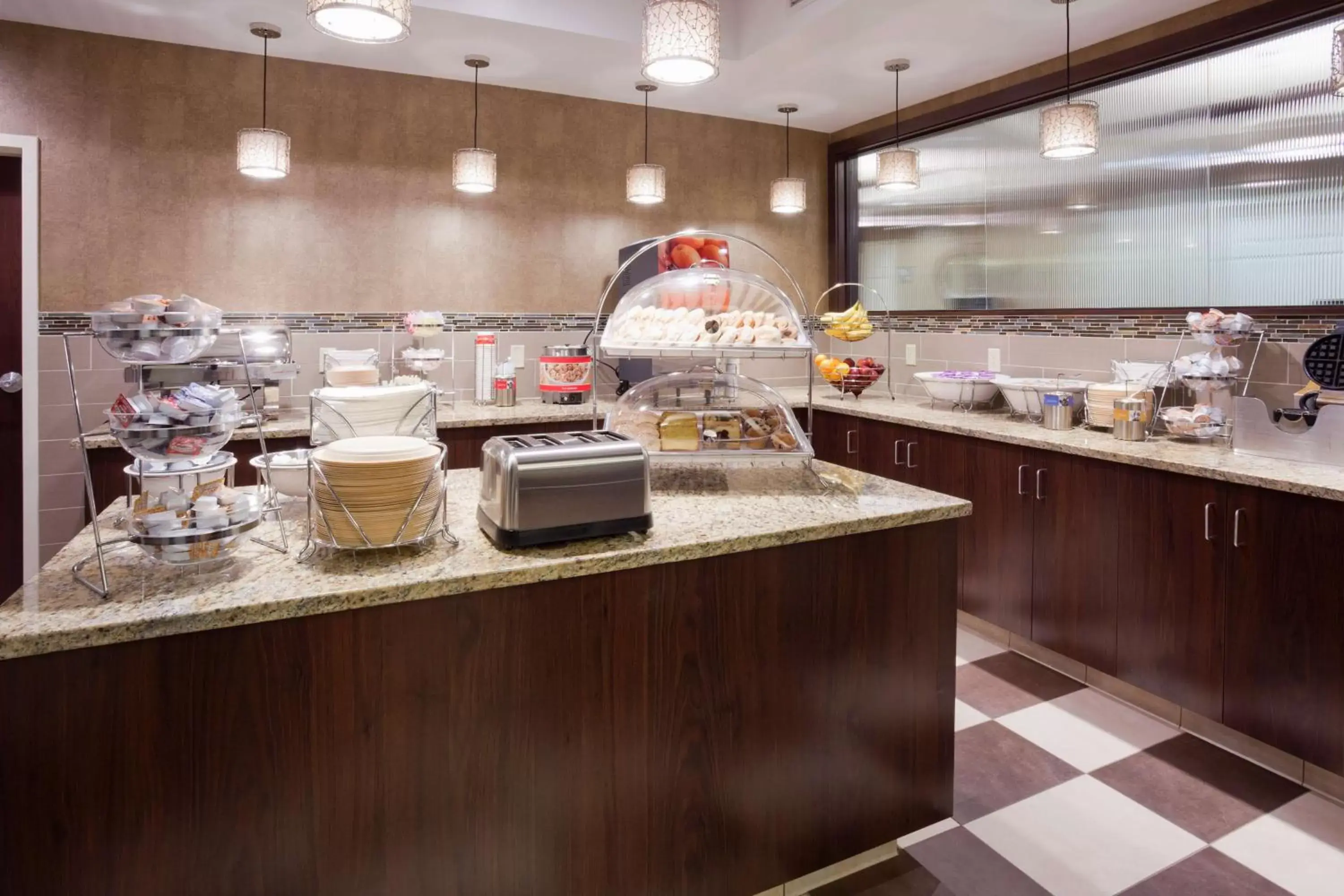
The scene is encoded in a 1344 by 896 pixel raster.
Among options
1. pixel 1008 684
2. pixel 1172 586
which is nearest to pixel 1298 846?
pixel 1172 586

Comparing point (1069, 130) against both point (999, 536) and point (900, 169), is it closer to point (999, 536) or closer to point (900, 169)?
point (900, 169)

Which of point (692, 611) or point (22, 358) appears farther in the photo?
point (22, 358)

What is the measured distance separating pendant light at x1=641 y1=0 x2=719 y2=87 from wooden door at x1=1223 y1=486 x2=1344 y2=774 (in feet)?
6.40

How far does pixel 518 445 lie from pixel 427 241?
296cm

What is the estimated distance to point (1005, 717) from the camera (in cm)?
278

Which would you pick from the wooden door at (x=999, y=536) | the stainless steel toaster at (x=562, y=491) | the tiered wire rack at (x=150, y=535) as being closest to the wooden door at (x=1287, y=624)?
the wooden door at (x=999, y=536)

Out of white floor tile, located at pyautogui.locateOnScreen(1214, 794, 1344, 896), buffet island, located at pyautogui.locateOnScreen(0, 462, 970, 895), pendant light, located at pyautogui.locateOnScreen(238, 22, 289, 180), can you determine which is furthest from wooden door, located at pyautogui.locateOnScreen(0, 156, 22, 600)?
white floor tile, located at pyautogui.locateOnScreen(1214, 794, 1344, 896)

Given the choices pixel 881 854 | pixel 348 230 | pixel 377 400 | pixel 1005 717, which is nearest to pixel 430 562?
pixel 377 400

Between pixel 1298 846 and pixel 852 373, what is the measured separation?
2.74m

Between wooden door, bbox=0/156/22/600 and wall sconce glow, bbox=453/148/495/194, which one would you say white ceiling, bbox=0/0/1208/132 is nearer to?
wall sconce glow, bbox=453/148/495/194

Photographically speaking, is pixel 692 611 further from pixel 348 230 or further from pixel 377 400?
pixel 348 230

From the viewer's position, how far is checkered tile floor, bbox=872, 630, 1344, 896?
194cm

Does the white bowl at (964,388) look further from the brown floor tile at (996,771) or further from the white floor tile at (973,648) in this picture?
the brown floor tile at (996,771)

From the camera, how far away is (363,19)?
2.04 meters
